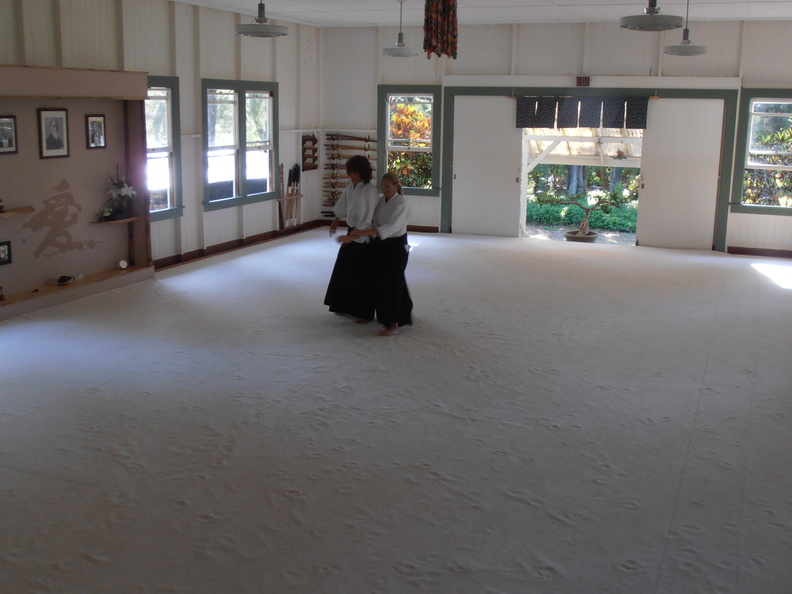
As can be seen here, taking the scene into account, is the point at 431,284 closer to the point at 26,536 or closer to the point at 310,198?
the point at 310,198

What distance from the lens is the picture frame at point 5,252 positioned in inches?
300

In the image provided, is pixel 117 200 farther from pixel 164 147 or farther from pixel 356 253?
pixel 356 253

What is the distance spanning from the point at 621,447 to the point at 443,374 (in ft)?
5.38

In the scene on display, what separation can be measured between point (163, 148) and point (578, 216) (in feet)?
33.1

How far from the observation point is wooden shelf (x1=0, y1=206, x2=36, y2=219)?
24.2 feet

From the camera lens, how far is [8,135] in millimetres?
7574

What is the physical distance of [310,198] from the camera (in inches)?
529

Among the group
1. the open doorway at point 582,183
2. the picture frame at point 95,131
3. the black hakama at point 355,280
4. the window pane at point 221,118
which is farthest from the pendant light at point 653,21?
the open doorway at point 582,183

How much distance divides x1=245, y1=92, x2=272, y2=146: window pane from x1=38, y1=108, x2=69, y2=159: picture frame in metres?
3.50

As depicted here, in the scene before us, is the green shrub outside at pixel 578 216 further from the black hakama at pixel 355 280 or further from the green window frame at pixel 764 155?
the black hakama at pixel 355 280

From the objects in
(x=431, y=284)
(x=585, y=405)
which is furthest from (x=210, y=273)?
(x=585, y=405)

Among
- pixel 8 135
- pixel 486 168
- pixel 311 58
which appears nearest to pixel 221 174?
pixel 311 58

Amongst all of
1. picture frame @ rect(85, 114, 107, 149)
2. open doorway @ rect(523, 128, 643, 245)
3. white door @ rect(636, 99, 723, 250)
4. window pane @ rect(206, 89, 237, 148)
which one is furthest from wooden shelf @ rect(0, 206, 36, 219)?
white door @ rect(636, 99, 723, 250)

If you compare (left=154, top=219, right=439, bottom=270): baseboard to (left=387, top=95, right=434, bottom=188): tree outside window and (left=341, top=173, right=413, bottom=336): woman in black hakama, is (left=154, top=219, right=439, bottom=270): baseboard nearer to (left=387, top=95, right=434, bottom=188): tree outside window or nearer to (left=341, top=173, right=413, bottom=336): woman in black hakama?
(left=387, top=95, right=434, bottom=188): tree outside window
